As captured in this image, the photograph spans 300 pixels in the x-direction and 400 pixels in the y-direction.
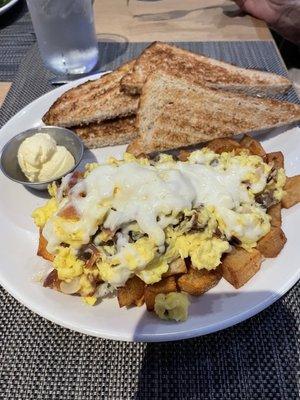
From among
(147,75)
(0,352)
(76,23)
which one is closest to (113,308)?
(0,352)

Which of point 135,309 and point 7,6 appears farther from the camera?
point 7,6

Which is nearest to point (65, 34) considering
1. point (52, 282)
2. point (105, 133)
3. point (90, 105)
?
point (90, 105)

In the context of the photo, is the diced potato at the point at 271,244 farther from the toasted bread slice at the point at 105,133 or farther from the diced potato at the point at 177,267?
the toasted bread slice at the point at 105,133

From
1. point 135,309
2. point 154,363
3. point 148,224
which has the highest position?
point 148,224

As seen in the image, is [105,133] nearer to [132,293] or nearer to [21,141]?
[21,141]

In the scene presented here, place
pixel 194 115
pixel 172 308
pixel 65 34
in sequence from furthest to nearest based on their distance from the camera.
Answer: pixel 65 34 → pixel 194 115 → pixel 172 308

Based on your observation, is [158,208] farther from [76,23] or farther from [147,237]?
[76,23]

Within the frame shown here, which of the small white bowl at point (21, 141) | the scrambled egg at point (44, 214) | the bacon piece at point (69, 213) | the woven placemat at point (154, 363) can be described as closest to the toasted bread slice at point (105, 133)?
the small white bowl at point (21, 141)
